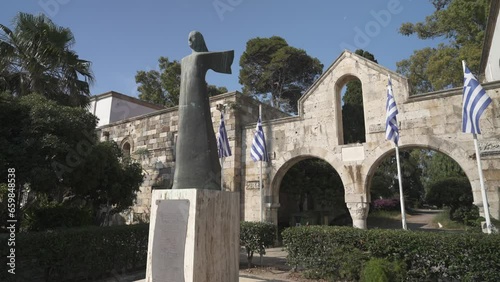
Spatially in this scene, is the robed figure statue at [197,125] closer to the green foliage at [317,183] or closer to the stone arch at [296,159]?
the stone arch at [296,159]

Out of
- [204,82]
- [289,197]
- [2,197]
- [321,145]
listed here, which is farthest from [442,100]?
[2,197]

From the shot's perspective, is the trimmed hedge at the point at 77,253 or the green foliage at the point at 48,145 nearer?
the trimmed hedge at the point at 77,253

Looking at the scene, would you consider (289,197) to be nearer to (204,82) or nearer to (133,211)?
(133,211)

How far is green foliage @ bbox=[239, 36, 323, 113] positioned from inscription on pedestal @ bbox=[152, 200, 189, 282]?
25.4m

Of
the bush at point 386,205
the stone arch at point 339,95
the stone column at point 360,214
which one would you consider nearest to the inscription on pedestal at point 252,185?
the stone arch at point 339,95

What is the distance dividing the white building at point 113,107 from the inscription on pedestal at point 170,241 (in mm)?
17814

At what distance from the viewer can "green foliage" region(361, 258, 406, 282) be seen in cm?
545

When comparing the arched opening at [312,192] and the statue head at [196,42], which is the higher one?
the statue head at [196,42]

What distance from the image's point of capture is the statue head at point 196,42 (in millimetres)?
5246

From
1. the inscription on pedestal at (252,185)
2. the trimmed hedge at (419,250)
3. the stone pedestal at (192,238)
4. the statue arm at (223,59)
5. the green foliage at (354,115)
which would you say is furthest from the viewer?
the green foliage at (354,115)

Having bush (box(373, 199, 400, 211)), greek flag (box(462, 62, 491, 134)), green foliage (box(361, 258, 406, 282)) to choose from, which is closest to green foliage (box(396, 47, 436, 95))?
bush (box(373, 199, 400, 211))

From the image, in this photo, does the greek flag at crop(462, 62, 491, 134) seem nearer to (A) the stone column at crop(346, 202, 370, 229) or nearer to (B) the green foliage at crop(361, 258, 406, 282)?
(B) the green foliage at crop(361, 258, 406, 282)

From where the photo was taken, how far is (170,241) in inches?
169

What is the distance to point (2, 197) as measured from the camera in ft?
29.8
